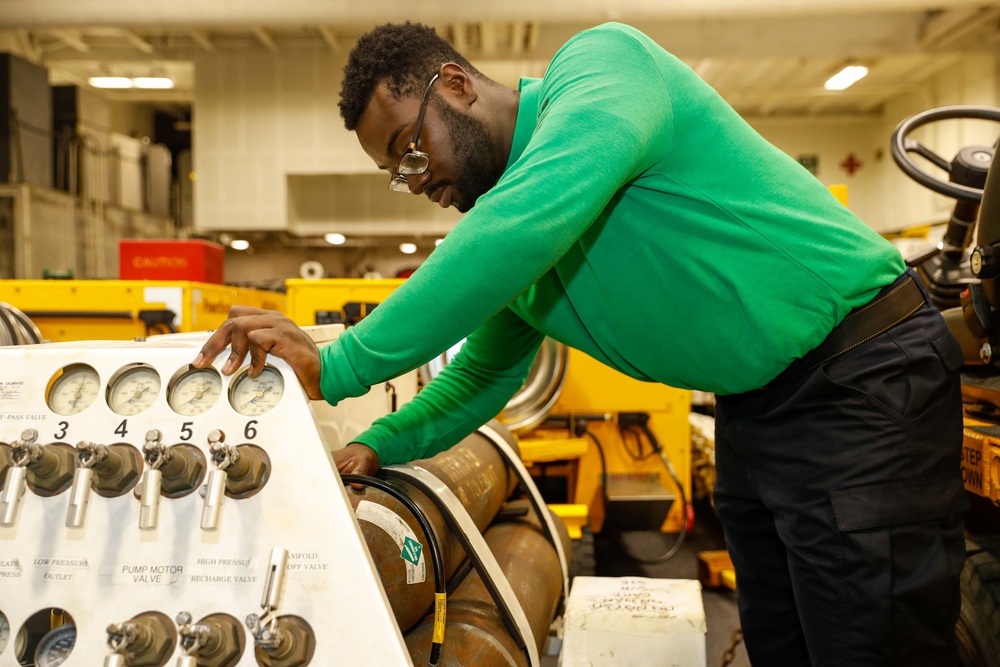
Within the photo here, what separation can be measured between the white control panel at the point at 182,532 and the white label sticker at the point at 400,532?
39 cm

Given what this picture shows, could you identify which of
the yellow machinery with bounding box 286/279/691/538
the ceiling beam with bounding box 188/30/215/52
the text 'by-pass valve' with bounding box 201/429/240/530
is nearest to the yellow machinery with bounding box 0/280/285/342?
the yellow machinery with bounding box 286/279/691/538

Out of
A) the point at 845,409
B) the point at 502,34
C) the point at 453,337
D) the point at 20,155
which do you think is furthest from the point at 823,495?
the point at 20,155

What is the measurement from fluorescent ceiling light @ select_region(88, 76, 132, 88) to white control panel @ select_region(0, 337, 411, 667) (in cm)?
963

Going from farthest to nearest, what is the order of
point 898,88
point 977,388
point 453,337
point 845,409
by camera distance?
point 898,88, point 977,388, point 845,409, point 453,337

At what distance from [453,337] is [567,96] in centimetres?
36

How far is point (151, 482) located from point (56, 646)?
287mm

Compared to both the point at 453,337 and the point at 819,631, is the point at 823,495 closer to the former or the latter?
the point at 819,631

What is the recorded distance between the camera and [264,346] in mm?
1015

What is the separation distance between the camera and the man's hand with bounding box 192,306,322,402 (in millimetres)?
1018

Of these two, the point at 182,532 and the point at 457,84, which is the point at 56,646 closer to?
the point at 182,532

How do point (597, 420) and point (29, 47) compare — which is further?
point (29, 47)

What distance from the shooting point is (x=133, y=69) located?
9.61 m

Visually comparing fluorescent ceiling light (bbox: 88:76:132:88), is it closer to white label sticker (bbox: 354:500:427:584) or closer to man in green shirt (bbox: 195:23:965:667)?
man in green shirt (bbox: 195:23:965:667)

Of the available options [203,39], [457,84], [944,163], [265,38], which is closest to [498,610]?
[457,84]
